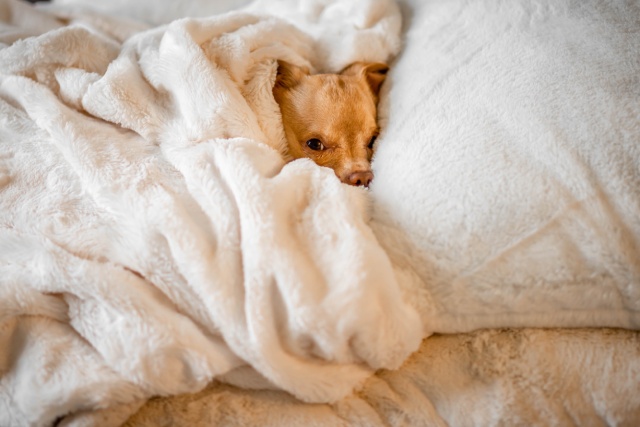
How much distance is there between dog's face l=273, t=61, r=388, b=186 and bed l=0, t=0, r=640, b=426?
344 millimetres

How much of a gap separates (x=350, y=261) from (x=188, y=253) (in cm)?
27

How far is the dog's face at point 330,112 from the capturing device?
1.39 meters

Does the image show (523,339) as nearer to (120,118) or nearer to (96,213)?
(96,213)

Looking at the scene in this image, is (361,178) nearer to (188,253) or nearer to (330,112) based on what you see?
(330,112)

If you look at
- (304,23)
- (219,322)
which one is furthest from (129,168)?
(304,23)

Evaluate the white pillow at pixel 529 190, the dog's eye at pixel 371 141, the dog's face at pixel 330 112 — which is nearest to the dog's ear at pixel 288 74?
the dog's face at pixel 330 112

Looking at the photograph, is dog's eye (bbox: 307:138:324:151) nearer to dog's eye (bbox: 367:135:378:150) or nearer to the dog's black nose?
dog's eye (bbox: 367:135:378:150)

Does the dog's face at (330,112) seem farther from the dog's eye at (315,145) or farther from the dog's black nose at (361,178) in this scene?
the dog's black nose at (361,178)

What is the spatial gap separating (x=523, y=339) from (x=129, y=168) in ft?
2.71

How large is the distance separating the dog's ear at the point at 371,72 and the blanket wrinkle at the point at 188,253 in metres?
0.50

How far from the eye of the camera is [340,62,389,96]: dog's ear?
1.43 meters

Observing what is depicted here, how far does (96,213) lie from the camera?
0.90 m

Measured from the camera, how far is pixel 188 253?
0.77 metres

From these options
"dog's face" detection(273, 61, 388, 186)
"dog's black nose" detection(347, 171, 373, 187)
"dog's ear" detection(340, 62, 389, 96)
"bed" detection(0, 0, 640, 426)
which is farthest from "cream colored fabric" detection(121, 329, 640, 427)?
"dog's ear" detection(340, 62, 389, 96)
